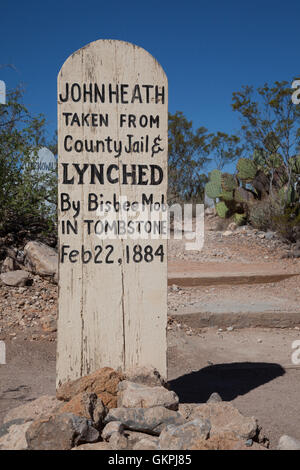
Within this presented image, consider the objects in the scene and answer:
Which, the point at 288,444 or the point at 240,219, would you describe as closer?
the point at 288,444

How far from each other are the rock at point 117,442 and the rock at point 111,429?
34mm

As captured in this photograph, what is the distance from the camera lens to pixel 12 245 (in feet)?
21.6

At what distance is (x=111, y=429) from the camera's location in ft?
7.54

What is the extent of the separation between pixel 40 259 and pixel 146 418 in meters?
4.03

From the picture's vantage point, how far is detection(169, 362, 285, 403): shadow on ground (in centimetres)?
361

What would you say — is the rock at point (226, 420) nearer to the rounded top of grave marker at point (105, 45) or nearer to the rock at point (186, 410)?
the rock at point (186, 410)

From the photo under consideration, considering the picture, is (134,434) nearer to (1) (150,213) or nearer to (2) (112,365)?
(2) (112,365)

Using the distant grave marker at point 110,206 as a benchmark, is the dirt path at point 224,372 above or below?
below

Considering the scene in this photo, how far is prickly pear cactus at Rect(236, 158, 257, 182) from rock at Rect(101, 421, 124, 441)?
46.8 ft

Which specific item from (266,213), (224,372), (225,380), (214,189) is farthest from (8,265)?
(214,189)

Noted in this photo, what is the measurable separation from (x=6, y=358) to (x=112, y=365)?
6.13 ft

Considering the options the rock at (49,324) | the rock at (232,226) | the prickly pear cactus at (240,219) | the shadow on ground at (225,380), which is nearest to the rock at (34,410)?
the shadow on ground at (225,380)

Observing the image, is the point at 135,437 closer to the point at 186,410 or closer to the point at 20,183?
the point at 186,410

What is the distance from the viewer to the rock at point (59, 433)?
84.4 inches
